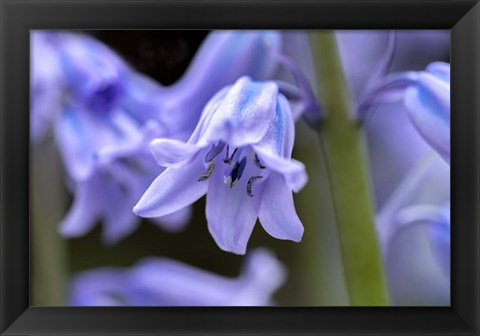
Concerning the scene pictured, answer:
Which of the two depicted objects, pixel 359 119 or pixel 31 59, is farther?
pixel 31 59

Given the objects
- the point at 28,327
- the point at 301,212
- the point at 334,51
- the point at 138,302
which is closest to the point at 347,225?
the point at 301,212

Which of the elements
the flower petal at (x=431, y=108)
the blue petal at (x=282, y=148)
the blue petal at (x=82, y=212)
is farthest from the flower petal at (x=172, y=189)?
the flower petal at (x=431, y=108)

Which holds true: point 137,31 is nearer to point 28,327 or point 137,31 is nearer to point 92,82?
point 92,82

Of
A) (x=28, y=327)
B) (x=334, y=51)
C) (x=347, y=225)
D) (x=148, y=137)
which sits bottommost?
(x=28, y=327)

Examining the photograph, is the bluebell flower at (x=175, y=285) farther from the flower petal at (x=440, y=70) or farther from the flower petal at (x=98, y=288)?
the flower petal at (x=440, y=70)

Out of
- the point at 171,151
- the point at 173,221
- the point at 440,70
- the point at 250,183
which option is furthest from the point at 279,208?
the point at 440,70

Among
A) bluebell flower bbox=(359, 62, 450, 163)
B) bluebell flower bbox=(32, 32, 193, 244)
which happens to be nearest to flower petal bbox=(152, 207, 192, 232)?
bluebell flower bbox=(32, 32, 193, 244)

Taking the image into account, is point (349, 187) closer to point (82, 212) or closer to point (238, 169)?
point (238, 169)
